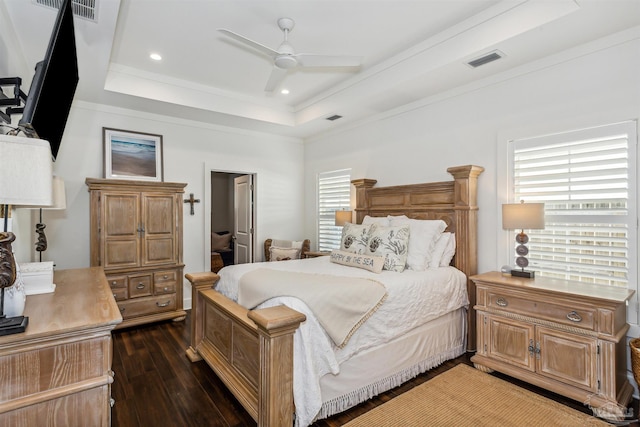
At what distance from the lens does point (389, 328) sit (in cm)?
246

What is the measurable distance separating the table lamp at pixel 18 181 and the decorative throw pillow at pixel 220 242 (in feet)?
20.9

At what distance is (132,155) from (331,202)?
2.94 meters

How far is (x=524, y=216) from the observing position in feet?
8.87

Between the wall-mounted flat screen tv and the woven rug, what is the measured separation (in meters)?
2.48

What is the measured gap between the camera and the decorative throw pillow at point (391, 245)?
3.04m

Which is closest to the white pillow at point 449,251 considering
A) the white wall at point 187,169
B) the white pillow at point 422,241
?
the white pillow at point 422,241

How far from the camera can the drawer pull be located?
2.28 meters

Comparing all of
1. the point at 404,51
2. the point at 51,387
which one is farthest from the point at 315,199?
the point at 51,387

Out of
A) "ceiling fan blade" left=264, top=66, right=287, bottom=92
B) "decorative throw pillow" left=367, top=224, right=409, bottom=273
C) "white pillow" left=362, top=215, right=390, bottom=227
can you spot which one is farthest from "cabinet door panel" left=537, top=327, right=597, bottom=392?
"ceiling fan blade" left=264, top=66, right=287, bottom=92

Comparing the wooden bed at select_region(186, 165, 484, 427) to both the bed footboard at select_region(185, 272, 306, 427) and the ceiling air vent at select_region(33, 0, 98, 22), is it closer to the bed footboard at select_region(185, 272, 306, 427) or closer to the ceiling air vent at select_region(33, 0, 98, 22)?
the bed footboard at select_region(185, 272, 306, 427)

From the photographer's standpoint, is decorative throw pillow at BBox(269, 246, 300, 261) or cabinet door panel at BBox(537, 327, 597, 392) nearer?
cabinet door panel at BBox(537, 327, 597, 392)

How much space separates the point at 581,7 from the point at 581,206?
1486mm

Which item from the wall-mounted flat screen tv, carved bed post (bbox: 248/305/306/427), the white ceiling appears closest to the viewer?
the wall-mounted flat screen tv

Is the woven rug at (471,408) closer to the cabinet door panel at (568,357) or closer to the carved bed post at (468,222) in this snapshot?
the cabinet door panel at (568,357)
